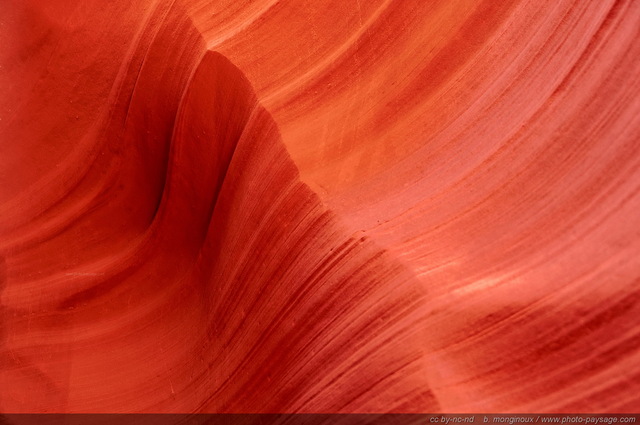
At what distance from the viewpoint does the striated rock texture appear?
1.00m

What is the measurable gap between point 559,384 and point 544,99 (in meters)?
0.62

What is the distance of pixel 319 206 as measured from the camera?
1316mm

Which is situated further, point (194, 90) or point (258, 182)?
point (194, 90)

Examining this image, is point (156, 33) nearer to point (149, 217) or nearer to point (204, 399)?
point (149, 217)

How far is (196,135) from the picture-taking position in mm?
1634

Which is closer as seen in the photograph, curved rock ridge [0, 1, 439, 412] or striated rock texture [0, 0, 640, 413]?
striated rock texture [0, 0, 640, 413]

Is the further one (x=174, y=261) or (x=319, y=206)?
(x=174, y=261)

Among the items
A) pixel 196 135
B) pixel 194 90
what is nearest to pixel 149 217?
pixel 196 135

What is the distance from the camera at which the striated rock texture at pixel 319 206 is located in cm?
100

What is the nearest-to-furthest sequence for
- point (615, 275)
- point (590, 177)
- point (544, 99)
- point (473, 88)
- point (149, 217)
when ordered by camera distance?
point (615, 275), point (590, 177), point (544, 99), point (473, 88), point (149, 217)

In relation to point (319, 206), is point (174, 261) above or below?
above

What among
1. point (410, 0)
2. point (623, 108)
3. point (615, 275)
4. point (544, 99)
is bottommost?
point (615, 275)

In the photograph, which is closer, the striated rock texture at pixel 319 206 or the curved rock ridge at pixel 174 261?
the striated rock texture at pixel 319 206

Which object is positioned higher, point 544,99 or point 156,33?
point 156,33
